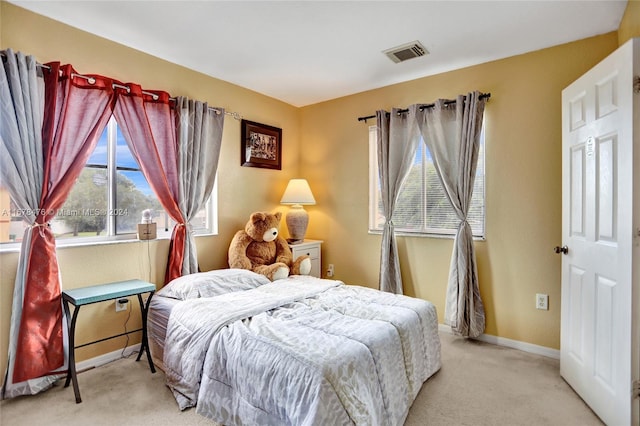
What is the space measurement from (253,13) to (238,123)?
142cm

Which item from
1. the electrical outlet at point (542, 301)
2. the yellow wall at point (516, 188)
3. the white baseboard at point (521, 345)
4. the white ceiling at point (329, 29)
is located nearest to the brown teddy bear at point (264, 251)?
the yellow wall at point (516, 188)

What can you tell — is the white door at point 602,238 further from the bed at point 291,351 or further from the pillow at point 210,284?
the pillow at point 210,284

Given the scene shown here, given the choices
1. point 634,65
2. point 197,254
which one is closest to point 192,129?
point 197,254

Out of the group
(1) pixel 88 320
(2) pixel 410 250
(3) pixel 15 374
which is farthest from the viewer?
(2) pixel 410 250

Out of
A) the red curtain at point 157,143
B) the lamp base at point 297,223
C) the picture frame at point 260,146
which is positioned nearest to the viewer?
the red curtain at point 157,143

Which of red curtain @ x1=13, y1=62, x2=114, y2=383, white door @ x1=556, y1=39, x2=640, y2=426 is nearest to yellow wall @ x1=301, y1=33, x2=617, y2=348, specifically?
white door @ x1=556, y1=39, x2=640, y2=426

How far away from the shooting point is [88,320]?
2473 mm

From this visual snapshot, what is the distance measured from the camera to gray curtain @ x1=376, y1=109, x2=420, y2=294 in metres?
3.33

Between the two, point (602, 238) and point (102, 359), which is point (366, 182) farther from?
point (102, 359)

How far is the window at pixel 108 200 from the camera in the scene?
8.08ft

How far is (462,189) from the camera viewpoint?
2971 mm

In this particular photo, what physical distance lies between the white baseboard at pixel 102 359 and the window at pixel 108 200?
2.92 ft

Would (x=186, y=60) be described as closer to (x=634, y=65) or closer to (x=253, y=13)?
(x=253, y=13)

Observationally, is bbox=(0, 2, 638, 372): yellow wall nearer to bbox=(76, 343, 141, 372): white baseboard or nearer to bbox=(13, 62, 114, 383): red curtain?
bbox=(76, 343, 141, 372): white baseboard
